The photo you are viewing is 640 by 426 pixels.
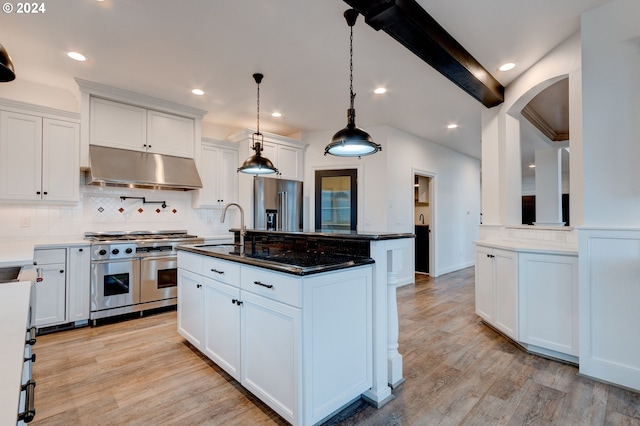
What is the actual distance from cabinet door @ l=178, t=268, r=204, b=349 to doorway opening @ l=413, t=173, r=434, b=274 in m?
4.72

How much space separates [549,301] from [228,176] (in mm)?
4269

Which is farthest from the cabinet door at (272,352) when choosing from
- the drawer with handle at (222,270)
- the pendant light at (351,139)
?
the pendant light at (351,139)

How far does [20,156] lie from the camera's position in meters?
3.27

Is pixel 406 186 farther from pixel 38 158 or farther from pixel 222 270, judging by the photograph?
pixel 38 158

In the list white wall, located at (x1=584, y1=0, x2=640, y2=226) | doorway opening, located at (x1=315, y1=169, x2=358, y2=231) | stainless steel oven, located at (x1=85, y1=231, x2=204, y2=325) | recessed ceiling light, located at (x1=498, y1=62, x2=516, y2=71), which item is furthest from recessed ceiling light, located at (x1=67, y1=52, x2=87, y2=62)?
white wall, located at (x1=584, y1=0, x2=640, y2=226)

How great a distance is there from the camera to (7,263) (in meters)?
1.84

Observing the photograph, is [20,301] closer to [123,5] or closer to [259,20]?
[123,5]

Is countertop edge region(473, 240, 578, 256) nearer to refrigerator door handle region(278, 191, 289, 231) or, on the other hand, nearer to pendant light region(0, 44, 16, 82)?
refrigerator door handle region(278, 191, 289, 231)

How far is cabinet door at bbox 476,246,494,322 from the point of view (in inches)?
126

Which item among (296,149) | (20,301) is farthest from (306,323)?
(296,149)

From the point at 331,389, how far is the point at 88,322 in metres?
3.17

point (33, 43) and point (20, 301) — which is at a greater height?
point (33, 43)

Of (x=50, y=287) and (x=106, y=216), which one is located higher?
(x=106, y=216)

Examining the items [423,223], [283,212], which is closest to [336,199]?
[283,212]
